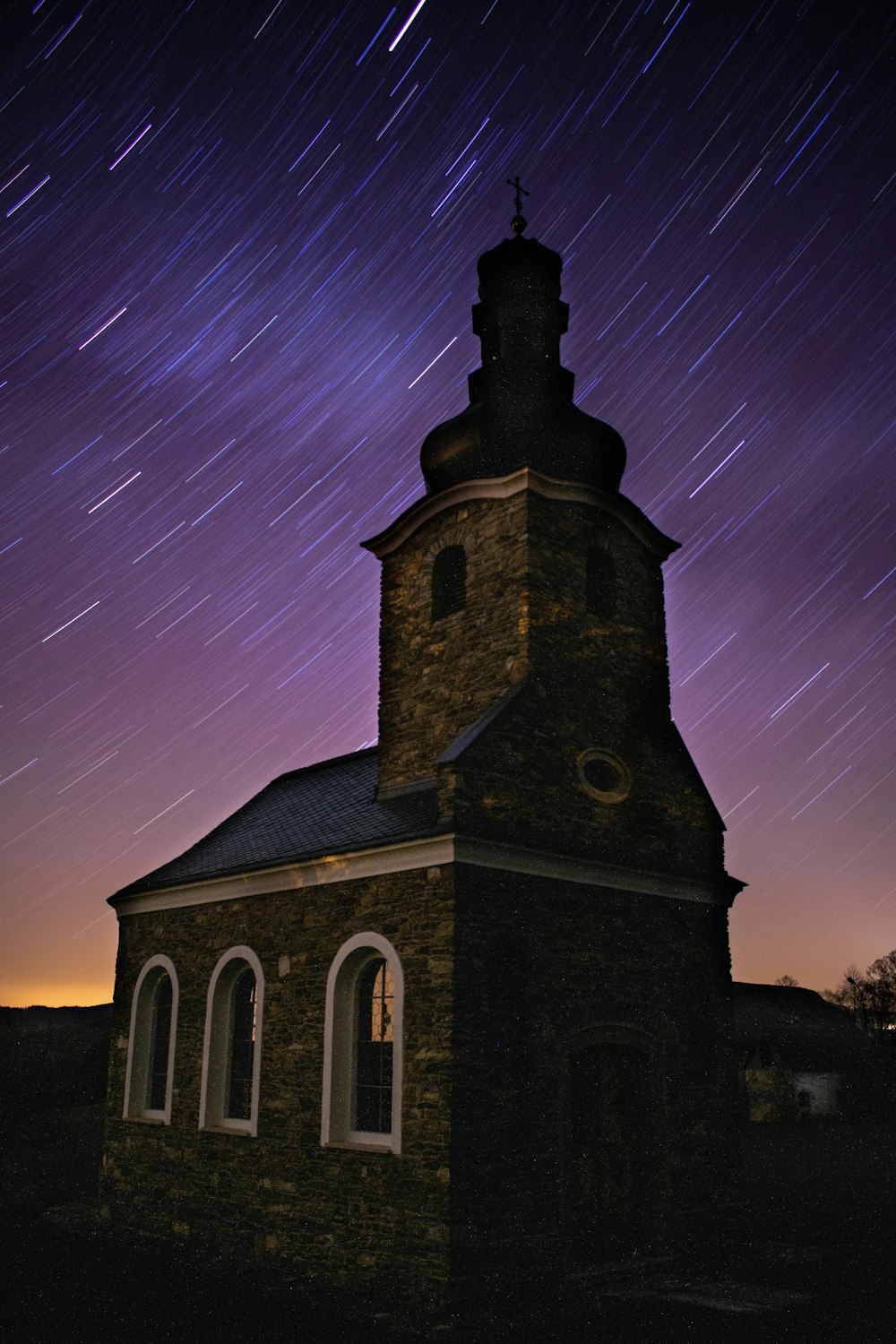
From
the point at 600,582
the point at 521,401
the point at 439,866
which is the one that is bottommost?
the point at 439,866

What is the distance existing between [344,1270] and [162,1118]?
19.2 ft

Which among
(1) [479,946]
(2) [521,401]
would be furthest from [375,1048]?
(2) [521,401]

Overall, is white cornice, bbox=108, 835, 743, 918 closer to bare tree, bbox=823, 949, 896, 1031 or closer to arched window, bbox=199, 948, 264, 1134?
arched window, bbox=199, 948, 264, 1134

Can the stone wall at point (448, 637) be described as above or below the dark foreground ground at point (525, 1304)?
above

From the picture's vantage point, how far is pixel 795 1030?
1836 inches

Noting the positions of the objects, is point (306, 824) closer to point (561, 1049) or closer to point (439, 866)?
point (439, 866)

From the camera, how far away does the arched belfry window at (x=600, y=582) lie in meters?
17.2

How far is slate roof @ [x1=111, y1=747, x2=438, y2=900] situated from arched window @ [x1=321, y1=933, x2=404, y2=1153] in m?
1.59

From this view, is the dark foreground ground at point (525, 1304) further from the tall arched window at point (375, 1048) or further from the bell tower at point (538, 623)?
the bell tower at point (538, 623)

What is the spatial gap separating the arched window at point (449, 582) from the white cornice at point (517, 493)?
0.77 metres

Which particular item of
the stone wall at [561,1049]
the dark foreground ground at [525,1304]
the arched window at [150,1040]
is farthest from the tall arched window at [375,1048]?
the arched window at [150,1040]

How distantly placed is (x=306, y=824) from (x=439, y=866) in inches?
203

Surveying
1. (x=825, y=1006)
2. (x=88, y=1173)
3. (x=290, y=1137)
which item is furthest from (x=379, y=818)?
(x=825, y=1006)

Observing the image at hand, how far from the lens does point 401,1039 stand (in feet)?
44.2
